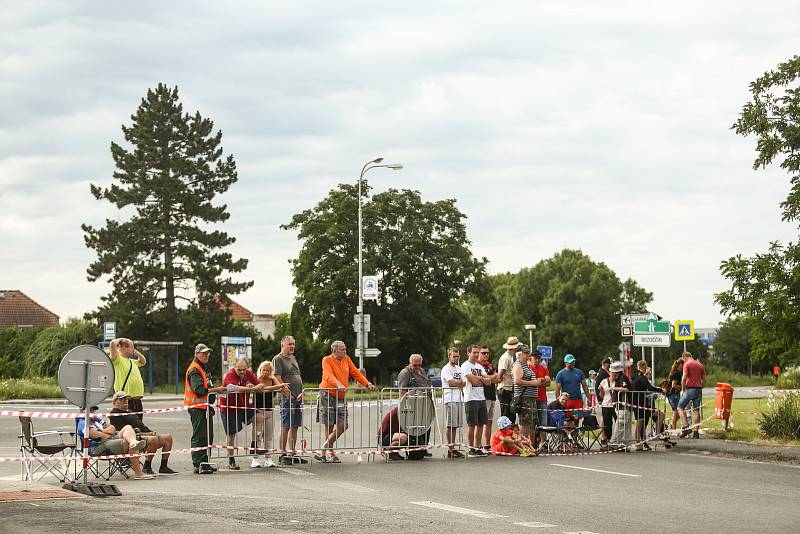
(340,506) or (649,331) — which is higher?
(649,331)

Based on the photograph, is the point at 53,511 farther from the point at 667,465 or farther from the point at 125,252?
the point at 125,252

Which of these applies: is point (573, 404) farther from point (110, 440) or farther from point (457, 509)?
point (457, 509)

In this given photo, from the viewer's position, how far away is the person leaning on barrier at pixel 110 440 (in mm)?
15055

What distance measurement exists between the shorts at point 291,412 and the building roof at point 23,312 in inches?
3450

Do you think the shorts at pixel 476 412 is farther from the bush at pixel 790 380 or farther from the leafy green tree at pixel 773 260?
the bush at pixel 790 380

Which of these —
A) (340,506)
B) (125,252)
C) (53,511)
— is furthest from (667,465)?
(125,252)

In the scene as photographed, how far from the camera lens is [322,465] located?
17.4 m

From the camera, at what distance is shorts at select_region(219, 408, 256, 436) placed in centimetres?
1717

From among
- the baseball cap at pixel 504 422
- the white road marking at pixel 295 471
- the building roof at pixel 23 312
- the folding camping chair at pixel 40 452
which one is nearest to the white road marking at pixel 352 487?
the white road marking at pixel 295 471

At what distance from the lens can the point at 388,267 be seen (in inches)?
2603

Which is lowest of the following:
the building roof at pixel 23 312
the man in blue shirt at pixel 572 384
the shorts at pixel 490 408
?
the shorts at pixel 490 408

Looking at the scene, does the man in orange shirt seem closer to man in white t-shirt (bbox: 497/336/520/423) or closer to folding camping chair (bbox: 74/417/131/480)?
man in white t-shirt (bbox: 497/336/520/423)

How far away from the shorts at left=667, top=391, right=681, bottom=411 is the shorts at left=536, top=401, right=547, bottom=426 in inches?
209

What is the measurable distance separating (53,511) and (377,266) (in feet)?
177
